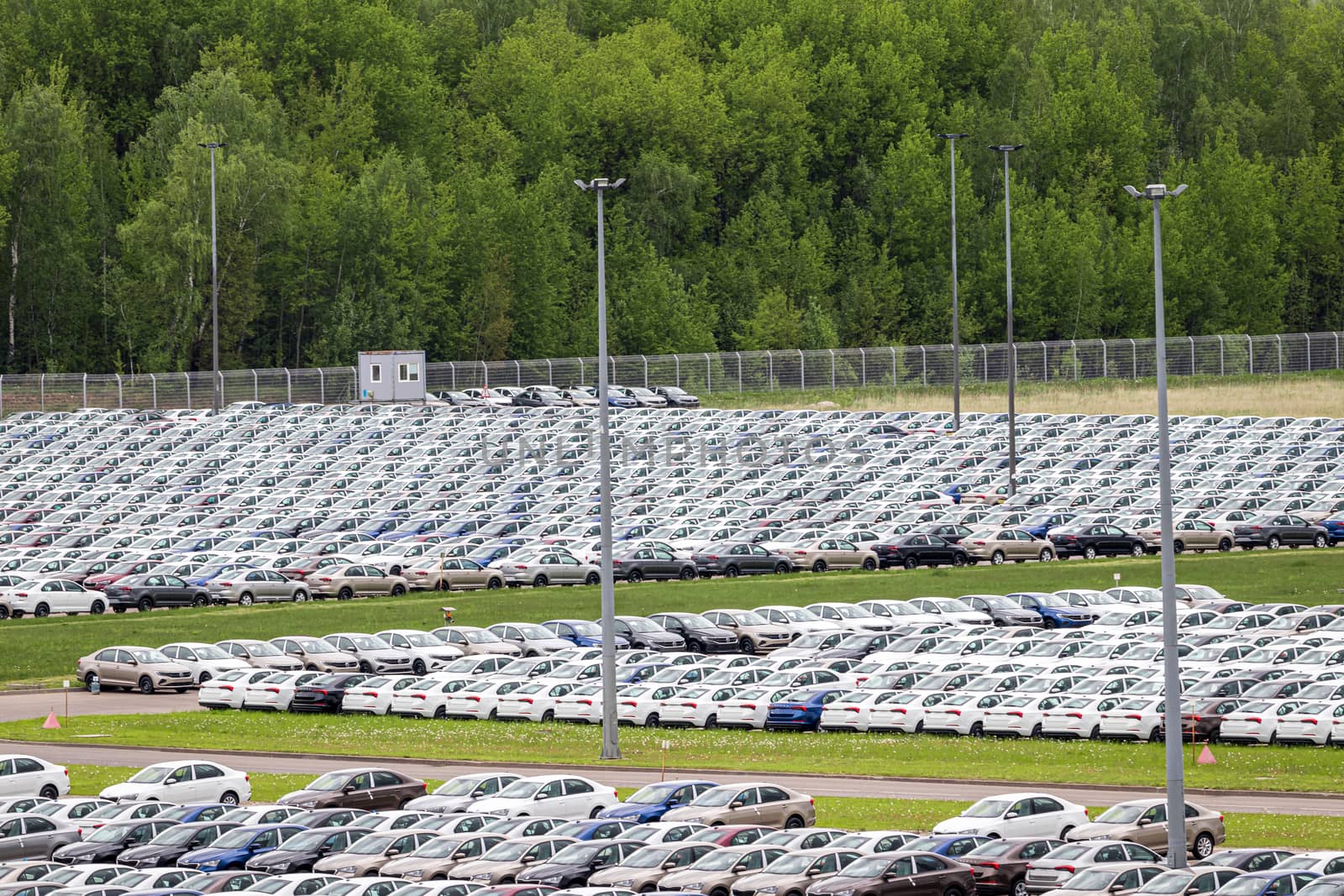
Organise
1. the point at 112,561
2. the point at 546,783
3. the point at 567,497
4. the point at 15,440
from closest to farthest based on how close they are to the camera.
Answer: the point at 546,783 → the point at 112,561 → the point at 567,497 → the point at 15,440

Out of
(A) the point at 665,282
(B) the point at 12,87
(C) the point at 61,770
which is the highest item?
(B) the point at 12,87

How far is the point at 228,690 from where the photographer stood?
4562 centimetres

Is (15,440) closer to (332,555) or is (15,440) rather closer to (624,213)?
(332,555)

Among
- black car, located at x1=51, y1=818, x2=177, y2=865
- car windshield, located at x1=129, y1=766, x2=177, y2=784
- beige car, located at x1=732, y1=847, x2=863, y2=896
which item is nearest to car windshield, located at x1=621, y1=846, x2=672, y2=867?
beige car, located at x1=732, y1=847, x2=863, y2=896

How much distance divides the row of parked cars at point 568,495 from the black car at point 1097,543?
8cm

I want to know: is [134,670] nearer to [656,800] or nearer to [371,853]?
[656,800]

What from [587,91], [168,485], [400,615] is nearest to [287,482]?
[168,485]

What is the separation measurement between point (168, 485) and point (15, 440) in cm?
1326

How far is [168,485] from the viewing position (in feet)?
254

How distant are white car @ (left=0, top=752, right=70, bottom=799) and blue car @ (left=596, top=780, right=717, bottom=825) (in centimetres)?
982

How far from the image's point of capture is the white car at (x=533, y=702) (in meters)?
43.0

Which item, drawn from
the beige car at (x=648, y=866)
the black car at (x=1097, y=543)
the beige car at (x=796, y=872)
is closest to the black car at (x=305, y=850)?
the beige car at (x=648, y=866)

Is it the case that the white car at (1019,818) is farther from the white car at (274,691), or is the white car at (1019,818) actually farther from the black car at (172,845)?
the white car at (274,691)

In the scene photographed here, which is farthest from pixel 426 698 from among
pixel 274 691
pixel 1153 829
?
pixel 1153 829
